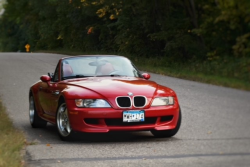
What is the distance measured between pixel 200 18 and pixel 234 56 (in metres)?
6.27

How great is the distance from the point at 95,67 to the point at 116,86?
121 centimetres

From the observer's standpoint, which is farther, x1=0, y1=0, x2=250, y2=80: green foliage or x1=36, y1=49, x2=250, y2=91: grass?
x1=0, y1=0, x2=250, y2=80: green foliage

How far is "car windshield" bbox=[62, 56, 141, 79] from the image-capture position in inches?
437

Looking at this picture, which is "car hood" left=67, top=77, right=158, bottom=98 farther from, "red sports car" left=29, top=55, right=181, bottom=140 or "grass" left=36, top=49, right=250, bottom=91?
"grass" left=36, top=49, right=250, bottom=91

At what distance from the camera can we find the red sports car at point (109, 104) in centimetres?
966

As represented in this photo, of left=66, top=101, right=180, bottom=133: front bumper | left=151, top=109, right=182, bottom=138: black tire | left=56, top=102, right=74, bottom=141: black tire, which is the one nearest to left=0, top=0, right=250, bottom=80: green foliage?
left=151, top=109, right=182, bottom=138: black tire

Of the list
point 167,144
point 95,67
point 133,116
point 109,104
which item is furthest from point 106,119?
point 95,67

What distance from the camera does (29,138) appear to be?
10586 millimetres

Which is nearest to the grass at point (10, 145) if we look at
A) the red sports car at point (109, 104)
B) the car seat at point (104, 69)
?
the red sports car at point (109, 104)

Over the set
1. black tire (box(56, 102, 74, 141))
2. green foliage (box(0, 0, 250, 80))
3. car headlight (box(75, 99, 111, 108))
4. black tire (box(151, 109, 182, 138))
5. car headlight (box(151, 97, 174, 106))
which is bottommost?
green foliage (box(0, 0, 250, 80))

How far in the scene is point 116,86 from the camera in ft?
33.0

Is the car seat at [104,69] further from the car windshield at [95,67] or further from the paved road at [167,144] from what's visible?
the paved road at [167,144]

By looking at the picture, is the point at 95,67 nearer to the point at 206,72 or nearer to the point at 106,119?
the point at 106,119

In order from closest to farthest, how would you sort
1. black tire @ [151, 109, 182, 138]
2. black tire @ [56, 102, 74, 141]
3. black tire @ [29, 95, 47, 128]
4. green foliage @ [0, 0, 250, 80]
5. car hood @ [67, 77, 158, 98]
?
car hood @ [67, 77, 158, 98]
black tire @ [56, 102, 74, 141]
black tire @ [151, 109, 182, 138]
black tire @ [29, 95, 47, 128]
green foliage @ [0, 0, 250, 80]
